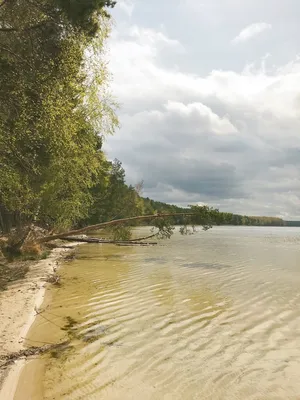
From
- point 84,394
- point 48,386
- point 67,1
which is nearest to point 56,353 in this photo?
point 48,386

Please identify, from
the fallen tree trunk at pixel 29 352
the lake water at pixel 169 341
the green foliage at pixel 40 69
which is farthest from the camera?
the green foliage at pixel 40 69

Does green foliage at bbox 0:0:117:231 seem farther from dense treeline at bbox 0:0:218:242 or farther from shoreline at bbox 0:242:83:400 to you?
shoreline at bbox 0:242:83:400


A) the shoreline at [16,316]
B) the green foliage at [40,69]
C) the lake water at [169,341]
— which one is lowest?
the lake water at [169,341]

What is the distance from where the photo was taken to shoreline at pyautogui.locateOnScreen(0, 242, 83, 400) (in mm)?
5679

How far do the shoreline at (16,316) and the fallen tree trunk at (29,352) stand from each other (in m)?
0.14

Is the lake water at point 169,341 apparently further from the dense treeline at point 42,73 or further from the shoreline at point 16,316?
the dense treeline at point 42,73

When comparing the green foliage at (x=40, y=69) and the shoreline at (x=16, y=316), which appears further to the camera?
the green foliage at (x=40, y=69)

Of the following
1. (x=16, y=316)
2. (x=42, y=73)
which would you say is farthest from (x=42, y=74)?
(x=16, y=316)

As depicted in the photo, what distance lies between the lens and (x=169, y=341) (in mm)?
7762

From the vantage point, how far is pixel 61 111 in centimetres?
1099

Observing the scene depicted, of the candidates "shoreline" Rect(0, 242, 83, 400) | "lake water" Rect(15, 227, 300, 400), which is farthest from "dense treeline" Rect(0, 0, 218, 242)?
"lake water" Rect(15, 227, 300, 400)

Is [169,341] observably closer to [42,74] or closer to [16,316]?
[16,316]

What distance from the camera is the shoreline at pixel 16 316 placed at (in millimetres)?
5679

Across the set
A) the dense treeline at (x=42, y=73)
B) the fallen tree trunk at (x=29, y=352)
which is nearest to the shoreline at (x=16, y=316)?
the fallen tree trunk at (x=29, y=352)
